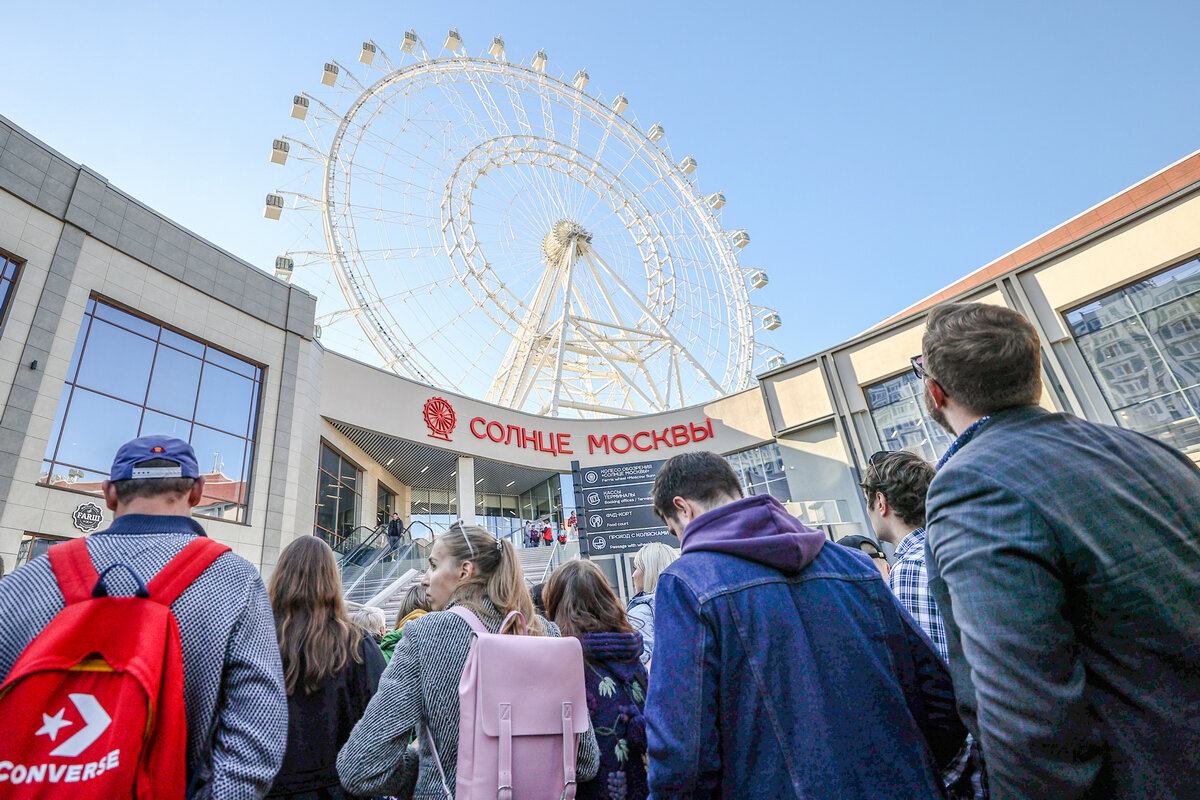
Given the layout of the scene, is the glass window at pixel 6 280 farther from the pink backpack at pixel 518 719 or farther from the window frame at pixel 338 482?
the pink backpack at pixel 518 719

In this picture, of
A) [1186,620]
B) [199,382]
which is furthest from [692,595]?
[199,382]

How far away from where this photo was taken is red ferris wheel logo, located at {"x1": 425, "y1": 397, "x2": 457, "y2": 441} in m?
22.3

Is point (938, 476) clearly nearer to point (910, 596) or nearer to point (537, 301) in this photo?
point (910, 596)

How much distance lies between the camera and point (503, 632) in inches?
90.1

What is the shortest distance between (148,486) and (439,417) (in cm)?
2115

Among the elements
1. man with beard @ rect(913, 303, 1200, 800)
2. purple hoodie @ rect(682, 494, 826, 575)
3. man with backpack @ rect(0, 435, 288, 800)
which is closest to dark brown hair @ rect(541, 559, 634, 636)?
purple hoodie @ rect(682, 494, 826, 575)

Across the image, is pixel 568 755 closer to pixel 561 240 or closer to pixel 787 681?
pixel 787 681

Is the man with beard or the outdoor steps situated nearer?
the man with beard

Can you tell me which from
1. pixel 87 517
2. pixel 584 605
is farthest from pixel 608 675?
pixel 87 517

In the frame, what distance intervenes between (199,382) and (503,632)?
15732 millimetres

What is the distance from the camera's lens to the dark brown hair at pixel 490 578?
2.40 meters

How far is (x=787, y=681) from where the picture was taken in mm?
1637

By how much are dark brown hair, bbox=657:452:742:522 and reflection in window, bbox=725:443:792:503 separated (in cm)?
2129

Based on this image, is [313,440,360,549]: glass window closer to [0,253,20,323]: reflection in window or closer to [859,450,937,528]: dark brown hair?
[0,253,20,323]: reflection in window
